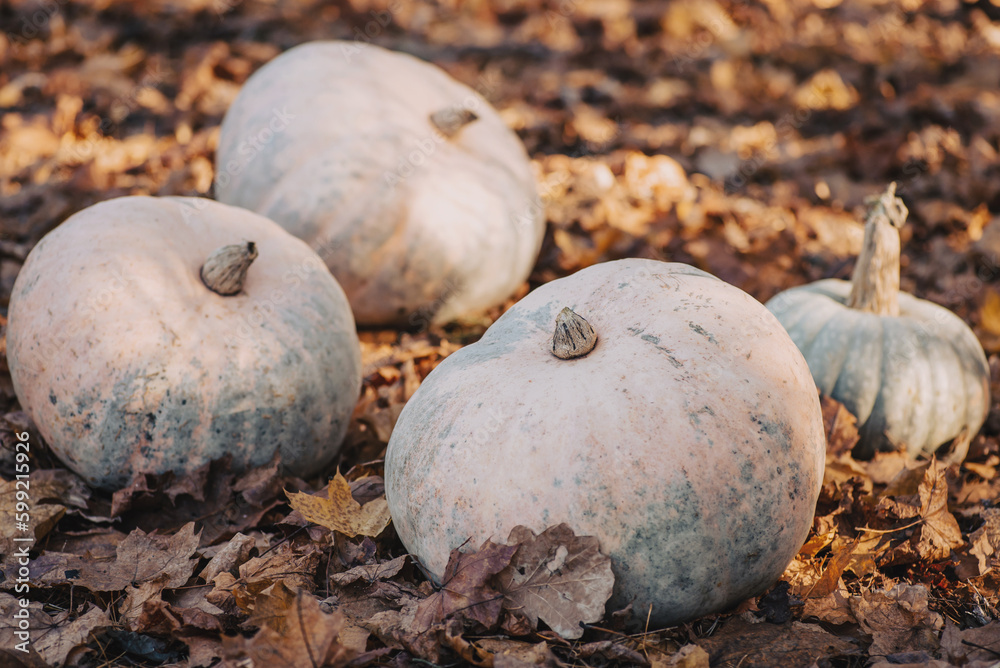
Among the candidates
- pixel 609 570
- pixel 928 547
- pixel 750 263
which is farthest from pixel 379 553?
pixel 750 263

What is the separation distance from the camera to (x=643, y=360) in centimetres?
213

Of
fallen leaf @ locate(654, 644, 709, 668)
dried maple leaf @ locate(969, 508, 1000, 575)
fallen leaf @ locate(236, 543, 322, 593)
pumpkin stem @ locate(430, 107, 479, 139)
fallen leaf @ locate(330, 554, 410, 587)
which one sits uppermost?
pumpkin stem @ locate(430, 107, 479, 139)

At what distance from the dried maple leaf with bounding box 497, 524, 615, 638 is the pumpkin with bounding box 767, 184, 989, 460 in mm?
1629

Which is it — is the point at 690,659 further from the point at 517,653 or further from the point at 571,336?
the point at 571,336

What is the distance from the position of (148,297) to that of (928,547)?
2.66 metres

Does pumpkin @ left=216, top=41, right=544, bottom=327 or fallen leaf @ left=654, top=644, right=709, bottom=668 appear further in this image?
pumpkin @ left=216, top=41, right=544, bottom=327

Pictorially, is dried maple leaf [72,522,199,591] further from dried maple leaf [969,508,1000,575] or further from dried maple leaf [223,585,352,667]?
dried maple leaf [969,508,1000,575]

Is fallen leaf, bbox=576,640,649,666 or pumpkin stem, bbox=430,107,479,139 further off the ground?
pumpkin stem, bbox=430,107,479,139

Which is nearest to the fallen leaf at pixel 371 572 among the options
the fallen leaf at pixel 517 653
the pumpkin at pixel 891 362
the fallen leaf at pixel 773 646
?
the fallen leaf at pixel 517 653

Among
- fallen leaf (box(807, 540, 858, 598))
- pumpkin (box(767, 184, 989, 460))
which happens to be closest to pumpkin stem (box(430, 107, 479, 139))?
pumpkin (box(767, 184, 989, 460))

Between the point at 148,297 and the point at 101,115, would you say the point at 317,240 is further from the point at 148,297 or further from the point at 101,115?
the point at 101,115

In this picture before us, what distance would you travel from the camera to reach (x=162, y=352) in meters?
2.58

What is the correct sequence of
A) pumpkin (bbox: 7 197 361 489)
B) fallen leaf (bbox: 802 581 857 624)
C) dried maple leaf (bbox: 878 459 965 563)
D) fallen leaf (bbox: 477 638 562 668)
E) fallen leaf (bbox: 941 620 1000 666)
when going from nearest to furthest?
fallen leaf (bbox: 477 638 562 668) < fallen leaf (bbox: 941 620 1000 666) < fallen leaf (bbox: 802 581 857 624) < dried maple leaf (bbox: 878 459 965 563) < pumpkin (bbox: 7 197 361 489)

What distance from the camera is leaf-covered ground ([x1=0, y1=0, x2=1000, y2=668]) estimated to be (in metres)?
2.02
